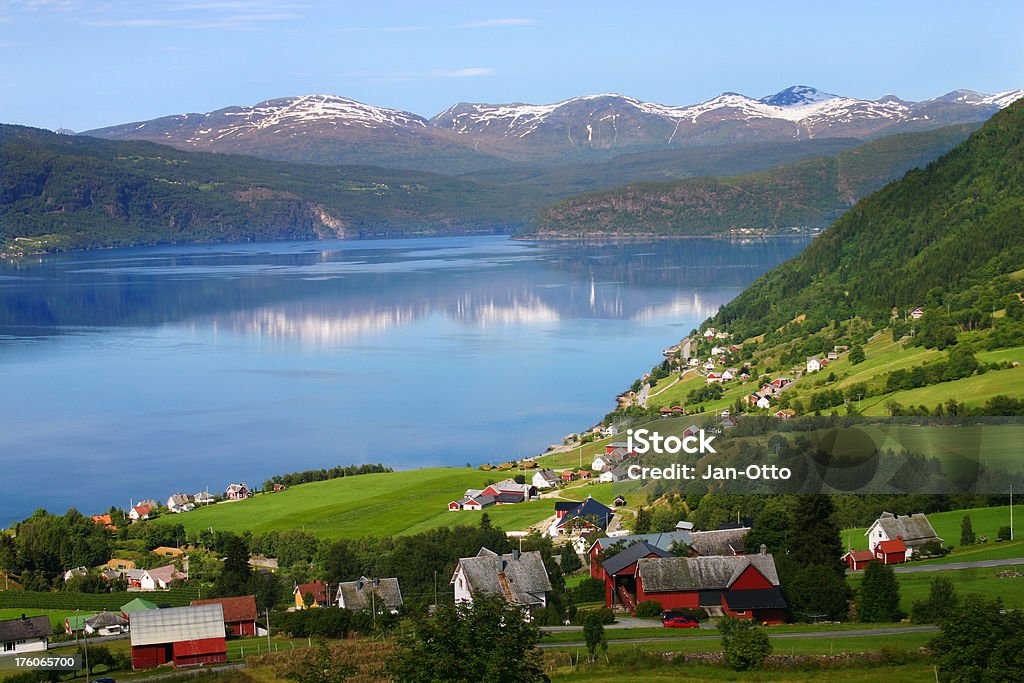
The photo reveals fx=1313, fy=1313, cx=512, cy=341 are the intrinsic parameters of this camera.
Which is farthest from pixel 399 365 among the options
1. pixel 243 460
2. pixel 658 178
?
pixel 658 178

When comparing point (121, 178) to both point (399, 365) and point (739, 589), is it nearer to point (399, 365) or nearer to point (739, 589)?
point (399, 365)

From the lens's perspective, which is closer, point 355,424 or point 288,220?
point 355,424

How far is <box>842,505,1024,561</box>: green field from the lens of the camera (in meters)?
14.5

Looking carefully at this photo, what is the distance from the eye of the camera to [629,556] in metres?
13.6

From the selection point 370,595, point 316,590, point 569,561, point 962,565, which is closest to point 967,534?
point 962,565

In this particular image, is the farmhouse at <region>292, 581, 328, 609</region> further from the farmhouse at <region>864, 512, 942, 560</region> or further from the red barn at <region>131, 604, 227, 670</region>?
the farmhouse at <region>864, 512, 942, 560</region>

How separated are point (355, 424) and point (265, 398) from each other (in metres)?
4.85

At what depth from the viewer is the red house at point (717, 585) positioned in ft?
40.1

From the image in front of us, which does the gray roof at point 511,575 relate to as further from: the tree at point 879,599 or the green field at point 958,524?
the green field at point 958,524

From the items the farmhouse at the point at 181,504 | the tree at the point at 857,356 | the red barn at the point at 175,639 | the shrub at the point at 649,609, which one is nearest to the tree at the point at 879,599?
the shrub at the point at 649,609

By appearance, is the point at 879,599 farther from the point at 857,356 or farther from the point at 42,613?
the point at 857,356

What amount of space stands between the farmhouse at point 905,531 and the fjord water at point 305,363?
1274cm

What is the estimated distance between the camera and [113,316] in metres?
55.4

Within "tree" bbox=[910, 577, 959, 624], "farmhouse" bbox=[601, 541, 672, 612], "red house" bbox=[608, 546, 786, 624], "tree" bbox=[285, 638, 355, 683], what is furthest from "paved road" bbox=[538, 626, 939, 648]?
"tree" bbox=[285, 638, 355, 683]
